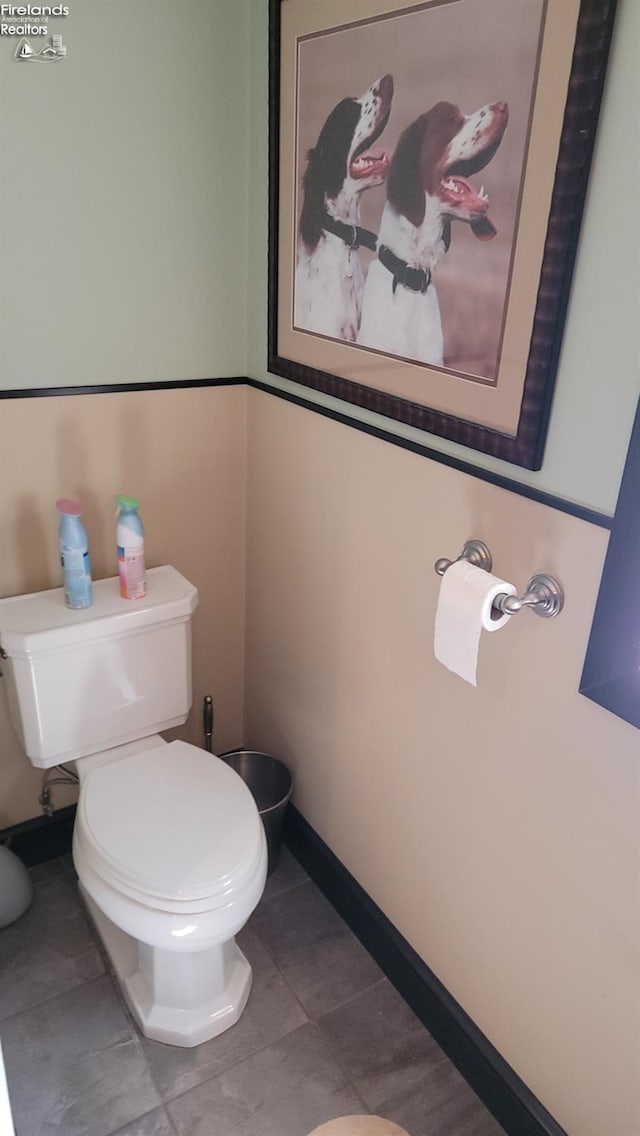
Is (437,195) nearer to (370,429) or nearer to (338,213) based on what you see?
(338,213)

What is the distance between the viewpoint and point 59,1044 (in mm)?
1644

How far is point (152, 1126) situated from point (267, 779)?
0.84 meters

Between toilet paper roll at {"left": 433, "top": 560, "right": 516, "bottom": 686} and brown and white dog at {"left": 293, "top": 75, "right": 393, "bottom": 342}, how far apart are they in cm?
56

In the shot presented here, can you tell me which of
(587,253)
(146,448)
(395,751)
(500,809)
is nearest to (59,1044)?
(395,751)

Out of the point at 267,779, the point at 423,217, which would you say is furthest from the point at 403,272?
the point at 267,779

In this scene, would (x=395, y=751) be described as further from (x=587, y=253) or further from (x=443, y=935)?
(x=587, y=253)

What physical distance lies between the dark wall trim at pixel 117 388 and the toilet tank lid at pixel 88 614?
→ 0.44 metres

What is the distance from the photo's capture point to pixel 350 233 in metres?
1.45

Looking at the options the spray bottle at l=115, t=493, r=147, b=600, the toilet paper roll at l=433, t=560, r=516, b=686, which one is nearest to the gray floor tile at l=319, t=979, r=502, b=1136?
the toilet paper roll at l=433, t=560, r=516, b=686

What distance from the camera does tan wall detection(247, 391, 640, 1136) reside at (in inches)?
47.4

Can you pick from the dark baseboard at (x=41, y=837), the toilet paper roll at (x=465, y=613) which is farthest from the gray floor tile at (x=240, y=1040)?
the toilet paper roll at (x=465, y=613)

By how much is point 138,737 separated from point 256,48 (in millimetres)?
1544

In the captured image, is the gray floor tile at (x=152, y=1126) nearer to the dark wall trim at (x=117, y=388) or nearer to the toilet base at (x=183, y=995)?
the toilet base at (x=183, y=995)

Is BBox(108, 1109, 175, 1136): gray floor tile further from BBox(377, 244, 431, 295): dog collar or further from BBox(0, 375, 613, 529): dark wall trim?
BBox(377, 244, 431, 295): dog collar
